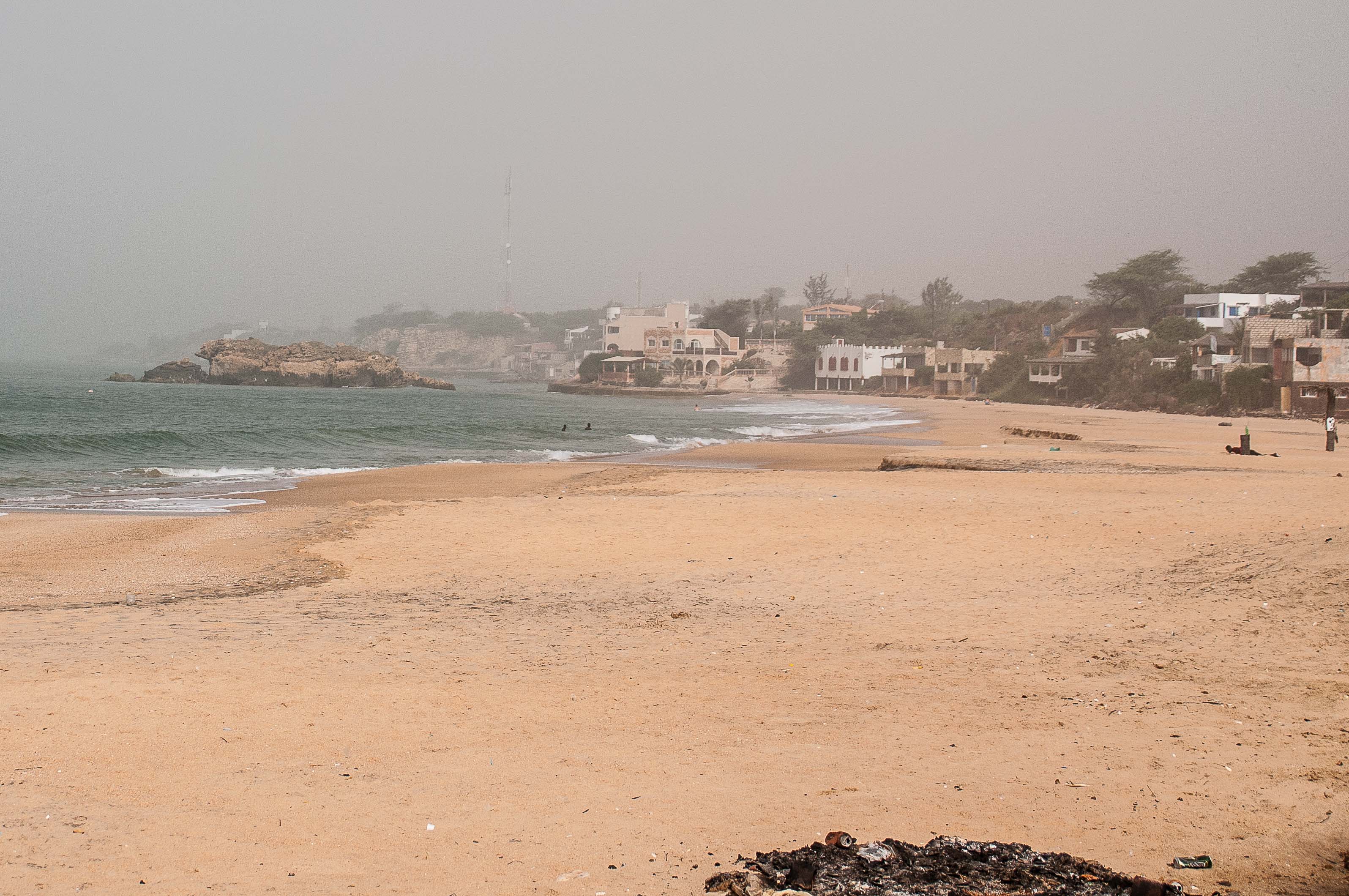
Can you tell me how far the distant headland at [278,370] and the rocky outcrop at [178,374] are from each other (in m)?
0.06

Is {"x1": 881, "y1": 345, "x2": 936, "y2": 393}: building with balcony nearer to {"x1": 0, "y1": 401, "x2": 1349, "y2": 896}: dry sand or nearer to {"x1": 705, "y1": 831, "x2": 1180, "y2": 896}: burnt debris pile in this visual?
{"x1": 0, "y1": 401, "x2": 1349, "y2": 896}: dry sand

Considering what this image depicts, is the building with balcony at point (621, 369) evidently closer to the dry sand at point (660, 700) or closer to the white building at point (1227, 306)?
Result: the white building at point (1227, 306)

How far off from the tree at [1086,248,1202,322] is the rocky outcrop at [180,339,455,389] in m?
79.0

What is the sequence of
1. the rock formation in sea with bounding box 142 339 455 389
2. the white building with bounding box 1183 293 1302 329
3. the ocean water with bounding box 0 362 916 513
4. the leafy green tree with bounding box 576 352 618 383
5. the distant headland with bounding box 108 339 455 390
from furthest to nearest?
the leafy green tree with bounding box 576 352 618 383
the rock formation in sea with bounding box 142 339 455 389
the distant headland with bounding box 108 339 455 390
the white building with bounding box 1183 293 1302 329
the ocean water with bounding box 0 362 916 513

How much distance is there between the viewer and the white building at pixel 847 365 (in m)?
109

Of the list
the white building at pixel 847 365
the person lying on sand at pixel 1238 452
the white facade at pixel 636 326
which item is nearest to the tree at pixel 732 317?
the white facade at pixel 636 326

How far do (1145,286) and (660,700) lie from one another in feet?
354

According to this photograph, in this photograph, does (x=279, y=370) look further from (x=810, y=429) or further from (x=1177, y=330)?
(x=1177, y=330)

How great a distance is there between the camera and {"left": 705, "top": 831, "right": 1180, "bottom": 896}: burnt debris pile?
3.88 meters

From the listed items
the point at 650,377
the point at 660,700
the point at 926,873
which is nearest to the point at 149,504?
the point at 660,700

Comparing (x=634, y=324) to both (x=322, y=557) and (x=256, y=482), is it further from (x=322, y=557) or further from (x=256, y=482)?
(x=322, y=557)

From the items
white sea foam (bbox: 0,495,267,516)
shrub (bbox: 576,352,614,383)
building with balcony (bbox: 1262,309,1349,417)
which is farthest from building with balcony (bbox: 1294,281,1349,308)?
shrub (bbox: 576,352,614,383)

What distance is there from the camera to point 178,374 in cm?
12800

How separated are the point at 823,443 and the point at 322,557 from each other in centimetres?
2599
